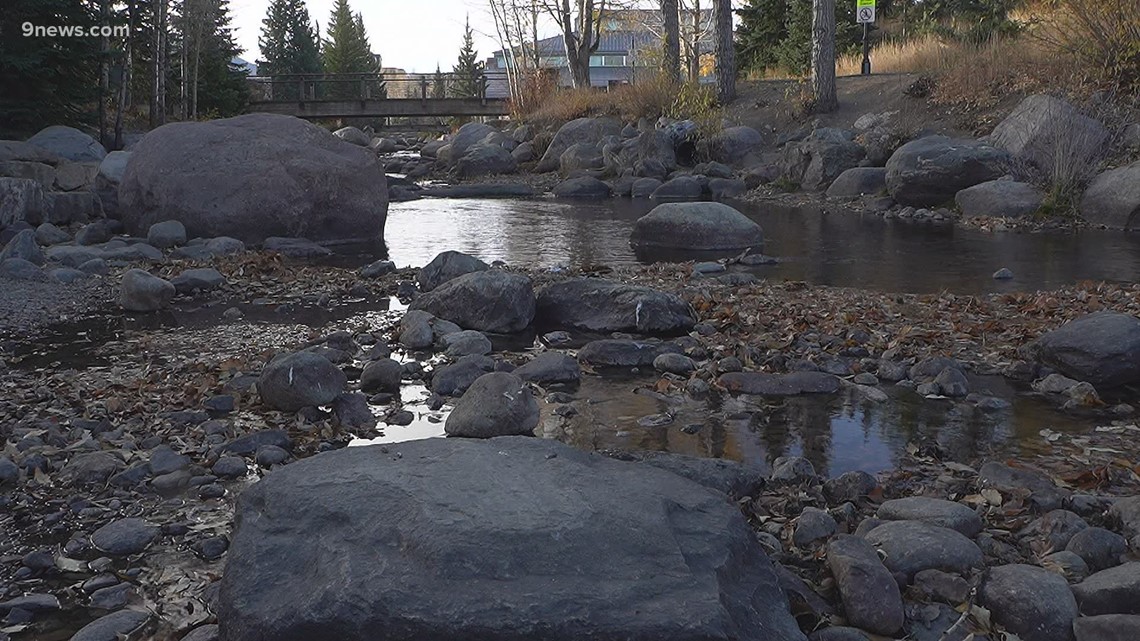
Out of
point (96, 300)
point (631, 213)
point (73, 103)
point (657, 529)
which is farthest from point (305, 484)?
point (73, 103)

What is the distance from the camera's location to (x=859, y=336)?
22.4 ft

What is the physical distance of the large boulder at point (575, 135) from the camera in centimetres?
2392

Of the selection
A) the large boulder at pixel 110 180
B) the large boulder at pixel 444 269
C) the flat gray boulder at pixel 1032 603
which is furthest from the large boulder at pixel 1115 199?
the large boulder at pixel 110 180

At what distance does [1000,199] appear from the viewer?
14.2 meters

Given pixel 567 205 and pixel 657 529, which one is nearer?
pixel 657 529

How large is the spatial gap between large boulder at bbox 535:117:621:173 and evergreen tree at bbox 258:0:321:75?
32.4 meters

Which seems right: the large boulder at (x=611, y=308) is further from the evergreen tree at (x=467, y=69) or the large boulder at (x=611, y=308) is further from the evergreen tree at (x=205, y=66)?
the evergreen tree at (x=467, y=69)

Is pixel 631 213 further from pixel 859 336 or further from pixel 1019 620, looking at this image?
pixel 1019 620

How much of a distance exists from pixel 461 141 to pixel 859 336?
21.7 m

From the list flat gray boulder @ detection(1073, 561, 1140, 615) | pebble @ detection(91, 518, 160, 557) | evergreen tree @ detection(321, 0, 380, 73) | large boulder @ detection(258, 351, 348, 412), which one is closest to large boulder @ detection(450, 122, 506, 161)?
large boulder @ detection(258, 351, 348, 412)

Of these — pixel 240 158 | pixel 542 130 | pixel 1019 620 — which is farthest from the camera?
pixel 542 130

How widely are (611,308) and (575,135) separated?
56.3 feet

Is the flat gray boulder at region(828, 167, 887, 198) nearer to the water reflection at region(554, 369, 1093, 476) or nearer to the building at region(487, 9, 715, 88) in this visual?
the building at region(487, 9, 715, 88)

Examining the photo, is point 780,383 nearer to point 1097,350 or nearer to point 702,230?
point 1097,350
